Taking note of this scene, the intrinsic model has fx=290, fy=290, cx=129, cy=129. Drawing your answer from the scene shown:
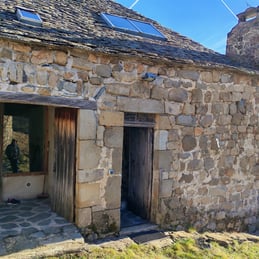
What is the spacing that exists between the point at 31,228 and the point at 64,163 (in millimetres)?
1231

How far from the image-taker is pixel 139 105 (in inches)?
214

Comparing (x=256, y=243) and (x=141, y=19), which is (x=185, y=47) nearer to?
(x=141, y=19)

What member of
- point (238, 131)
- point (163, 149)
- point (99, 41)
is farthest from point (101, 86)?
point (238, 131)

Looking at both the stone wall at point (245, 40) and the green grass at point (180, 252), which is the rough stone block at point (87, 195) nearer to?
the green grass at point (180, 252)

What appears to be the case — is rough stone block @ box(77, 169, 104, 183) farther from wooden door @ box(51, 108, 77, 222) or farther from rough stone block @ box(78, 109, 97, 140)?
rough stone block @ box(78, 109, 97, 140)

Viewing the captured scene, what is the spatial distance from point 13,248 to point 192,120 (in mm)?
4061

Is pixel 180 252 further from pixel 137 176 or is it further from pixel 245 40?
pixel 245 40

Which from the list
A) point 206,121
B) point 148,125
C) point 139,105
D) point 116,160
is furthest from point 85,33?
point 206,121

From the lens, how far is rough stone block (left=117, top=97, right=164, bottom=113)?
5266 mm

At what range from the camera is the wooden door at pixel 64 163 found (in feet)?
16.6

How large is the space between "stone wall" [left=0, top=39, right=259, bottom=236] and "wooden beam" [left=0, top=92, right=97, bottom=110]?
89 millimetres

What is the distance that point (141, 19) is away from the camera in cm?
837

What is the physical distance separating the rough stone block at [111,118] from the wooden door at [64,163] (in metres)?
0.47

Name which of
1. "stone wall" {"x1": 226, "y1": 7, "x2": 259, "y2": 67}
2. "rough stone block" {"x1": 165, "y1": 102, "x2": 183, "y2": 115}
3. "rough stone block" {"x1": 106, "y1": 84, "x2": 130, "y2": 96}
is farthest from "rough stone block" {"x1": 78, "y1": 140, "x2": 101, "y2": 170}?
"stone wall" {"x1": 226, "y1": 7, "x2": 259, "y2": 67}
